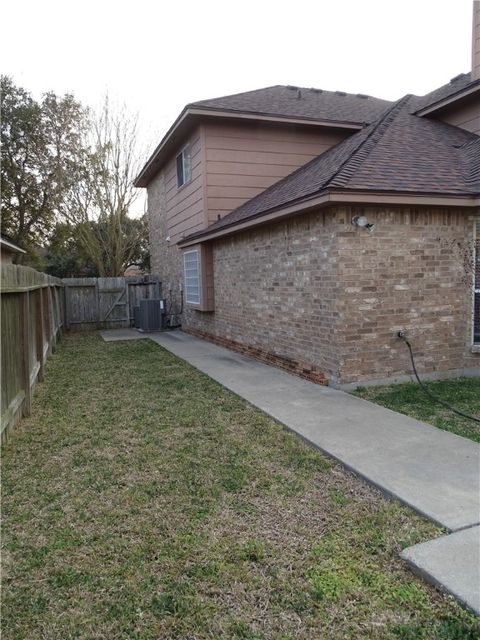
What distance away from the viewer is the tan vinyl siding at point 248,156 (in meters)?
10.8

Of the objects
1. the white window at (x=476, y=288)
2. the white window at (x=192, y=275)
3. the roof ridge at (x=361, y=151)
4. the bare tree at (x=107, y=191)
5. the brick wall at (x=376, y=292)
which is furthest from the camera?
the bare tree at (x=107, y=191)

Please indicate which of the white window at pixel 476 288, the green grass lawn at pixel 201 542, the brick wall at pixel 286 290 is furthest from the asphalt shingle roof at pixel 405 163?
the green grass lawn at pixel 201 542

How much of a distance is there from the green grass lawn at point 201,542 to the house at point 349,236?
2236 millimetres

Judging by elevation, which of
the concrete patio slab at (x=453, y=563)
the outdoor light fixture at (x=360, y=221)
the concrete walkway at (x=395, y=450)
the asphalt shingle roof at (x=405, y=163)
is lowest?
the concrete patio slab at (x=453, y=563)

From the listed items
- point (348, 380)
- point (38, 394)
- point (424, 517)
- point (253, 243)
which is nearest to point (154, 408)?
point (38, 394)

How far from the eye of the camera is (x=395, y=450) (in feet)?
13.3

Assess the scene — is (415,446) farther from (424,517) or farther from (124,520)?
(124,520)

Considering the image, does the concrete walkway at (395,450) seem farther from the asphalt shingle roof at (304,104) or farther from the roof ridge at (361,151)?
the asphalt shingle roof at (304,104)

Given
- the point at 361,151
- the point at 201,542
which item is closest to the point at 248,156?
the point at 361,151

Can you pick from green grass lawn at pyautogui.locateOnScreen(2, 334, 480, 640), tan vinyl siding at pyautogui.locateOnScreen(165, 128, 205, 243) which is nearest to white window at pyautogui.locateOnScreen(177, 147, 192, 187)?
tan vinyl siding at pyautogui.locateOnScreen(165, 128, 205, 243)

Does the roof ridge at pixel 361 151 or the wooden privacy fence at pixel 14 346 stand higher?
the roof ridge at pixel 361 151

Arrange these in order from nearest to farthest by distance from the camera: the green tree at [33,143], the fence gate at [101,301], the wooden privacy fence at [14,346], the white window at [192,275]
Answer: the wooden privacy fence at [14,346] < the white window at [192,275] < the fence gate at [101,301] < the green tree at [33,143]

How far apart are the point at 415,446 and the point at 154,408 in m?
3.01

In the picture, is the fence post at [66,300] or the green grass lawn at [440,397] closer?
the green grass lawn at [440,397]
